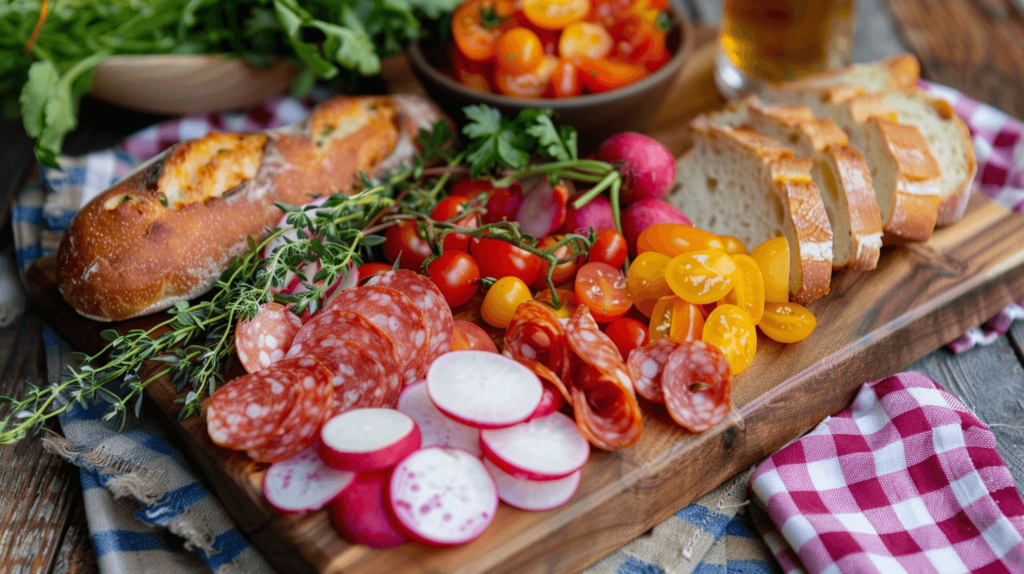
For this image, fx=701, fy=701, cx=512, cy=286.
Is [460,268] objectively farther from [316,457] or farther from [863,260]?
[863,260]

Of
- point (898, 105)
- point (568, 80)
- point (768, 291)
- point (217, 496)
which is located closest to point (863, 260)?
point (768, 291)

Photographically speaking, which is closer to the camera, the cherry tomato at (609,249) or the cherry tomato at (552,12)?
the cherry tomato at (609,249)

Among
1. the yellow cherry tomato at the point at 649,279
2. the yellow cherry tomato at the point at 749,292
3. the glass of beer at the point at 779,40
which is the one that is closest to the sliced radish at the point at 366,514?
the yellow cherry tomato at the point at 649,279

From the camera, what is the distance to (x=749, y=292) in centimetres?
160

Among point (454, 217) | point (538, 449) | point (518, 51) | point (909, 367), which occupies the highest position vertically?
point (518, 51)

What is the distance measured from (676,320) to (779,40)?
4.76ft

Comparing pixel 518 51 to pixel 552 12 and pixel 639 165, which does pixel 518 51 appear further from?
pixel 639 165

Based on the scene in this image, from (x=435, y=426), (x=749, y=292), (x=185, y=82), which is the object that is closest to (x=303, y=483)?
(x=435, y=426)

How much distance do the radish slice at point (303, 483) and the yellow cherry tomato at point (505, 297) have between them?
525 mm

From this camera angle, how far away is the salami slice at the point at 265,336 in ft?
4.90

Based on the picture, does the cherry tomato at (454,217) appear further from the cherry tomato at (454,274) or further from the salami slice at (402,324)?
the salami slice at (402,324)

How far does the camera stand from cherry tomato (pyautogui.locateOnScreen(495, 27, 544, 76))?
210cm

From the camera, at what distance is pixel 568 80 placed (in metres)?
2.17

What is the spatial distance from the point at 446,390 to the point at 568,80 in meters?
1.23
